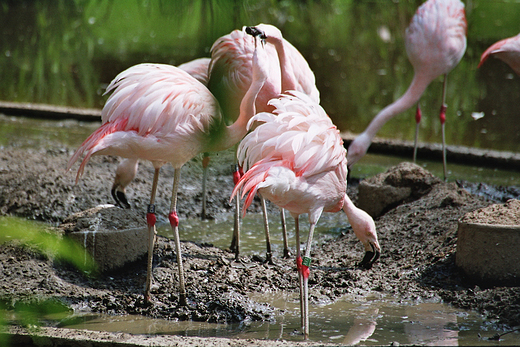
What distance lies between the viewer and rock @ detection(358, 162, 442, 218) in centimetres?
449

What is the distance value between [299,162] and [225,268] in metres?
1.15

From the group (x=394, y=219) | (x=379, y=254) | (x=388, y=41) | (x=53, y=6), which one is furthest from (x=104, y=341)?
(x=388, y=41)

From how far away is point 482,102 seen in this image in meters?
8.19

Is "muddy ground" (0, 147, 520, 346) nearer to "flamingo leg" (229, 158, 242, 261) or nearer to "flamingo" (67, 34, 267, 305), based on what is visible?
"flamingo leg" (229, 158, 242, 261)

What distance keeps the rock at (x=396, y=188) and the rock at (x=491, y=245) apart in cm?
119

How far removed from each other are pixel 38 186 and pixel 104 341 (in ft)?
9.05

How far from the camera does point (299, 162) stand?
267 cm

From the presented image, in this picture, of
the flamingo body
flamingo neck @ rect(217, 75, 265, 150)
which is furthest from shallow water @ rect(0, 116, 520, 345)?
flamingo neck @ rect(217, 75, 265, 150)

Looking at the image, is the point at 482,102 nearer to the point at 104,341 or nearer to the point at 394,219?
the point at 394,219

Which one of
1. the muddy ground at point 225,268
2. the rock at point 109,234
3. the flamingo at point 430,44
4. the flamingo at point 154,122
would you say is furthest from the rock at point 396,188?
the rock at point 109,234

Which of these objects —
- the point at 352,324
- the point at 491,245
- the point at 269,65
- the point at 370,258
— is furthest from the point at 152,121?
the point at 491,245

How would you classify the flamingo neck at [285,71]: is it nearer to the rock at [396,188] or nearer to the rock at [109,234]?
the rock at [396,188]

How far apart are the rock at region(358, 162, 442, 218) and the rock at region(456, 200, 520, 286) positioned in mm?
1194

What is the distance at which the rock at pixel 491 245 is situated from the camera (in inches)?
119
